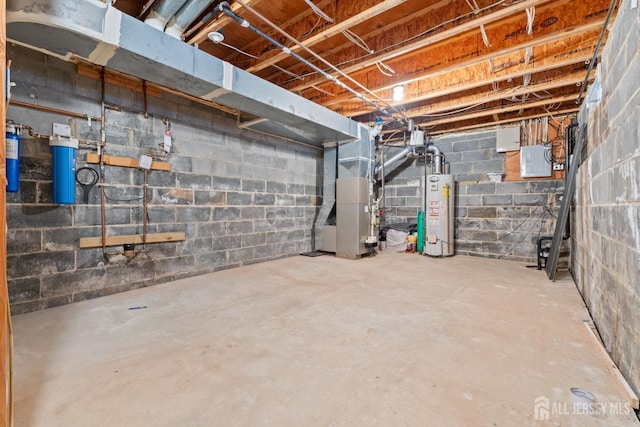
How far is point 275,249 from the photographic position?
15.0 feet

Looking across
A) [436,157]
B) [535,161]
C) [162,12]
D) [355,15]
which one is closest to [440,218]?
[436,157]

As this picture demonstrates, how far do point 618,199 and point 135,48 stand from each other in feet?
10.9

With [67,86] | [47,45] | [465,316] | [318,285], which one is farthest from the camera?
[318,285]

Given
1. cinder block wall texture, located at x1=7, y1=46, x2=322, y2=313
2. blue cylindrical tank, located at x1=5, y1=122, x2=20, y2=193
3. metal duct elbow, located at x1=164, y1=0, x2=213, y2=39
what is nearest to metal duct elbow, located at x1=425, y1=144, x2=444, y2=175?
cinder block wall texture, located at x1=7, y1=46, x2=322, y2=313

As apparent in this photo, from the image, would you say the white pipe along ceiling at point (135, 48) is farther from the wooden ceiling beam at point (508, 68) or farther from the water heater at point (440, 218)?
the water heater at point (440, 218)

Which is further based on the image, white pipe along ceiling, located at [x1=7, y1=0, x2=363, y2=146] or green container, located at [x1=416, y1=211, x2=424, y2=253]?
green container, located at [x1=416, y1=211, x2=424, y2=253]

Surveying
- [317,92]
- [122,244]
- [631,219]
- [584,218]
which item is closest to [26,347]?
[122,244]

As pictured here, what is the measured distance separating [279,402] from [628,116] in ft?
7.19

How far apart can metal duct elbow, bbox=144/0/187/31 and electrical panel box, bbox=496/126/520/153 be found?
193 inches

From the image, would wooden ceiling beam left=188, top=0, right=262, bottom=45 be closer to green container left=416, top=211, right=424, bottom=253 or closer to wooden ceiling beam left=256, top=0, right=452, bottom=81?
wooden ceiling beam left=256, top=0, right=452, bottom=81

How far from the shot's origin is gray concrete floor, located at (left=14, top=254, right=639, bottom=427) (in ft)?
4.01

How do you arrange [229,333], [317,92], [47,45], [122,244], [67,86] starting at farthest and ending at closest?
1. [317,92]
2. [122,244]
3. [67,86]
4. [47,45]
5. [229,333]

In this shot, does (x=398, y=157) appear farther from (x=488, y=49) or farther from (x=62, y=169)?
(x=62, y=169)

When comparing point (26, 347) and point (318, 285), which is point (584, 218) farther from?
point (26, 347)
